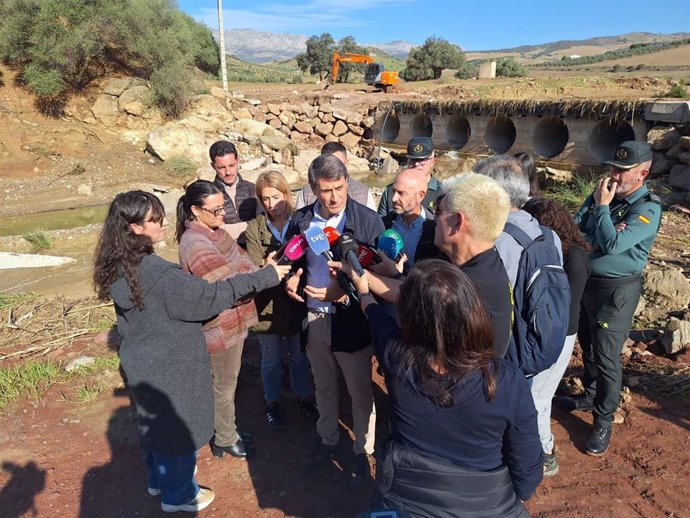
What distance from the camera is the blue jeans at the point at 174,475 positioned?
249 cm

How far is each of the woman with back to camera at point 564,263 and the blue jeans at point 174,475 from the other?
6.66 feet

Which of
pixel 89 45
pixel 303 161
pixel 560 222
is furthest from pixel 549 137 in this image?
pixel 89 45

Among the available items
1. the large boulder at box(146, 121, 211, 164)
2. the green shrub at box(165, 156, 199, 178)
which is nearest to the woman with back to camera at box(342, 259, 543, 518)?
the green shrub at box(165, 156, 199, 178)

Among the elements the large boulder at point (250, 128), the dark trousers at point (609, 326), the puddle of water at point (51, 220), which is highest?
the large boulder at point (250, 128)

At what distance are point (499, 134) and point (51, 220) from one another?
45.2 feet

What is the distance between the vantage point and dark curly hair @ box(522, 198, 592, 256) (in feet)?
8.09

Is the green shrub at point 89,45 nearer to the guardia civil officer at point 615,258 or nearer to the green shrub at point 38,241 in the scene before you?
the green shrub at point 38,241

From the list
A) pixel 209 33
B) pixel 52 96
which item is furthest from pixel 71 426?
pixel 209 33

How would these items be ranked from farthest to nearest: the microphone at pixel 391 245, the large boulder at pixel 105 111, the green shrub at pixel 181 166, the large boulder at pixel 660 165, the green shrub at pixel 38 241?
the large boulder at pixel 105 111 < the green shrub at pixel 181 166 < the large boulder at pixel 660 165 < the green shrub at pixel 38 241 < the microphone at pixel 391 245

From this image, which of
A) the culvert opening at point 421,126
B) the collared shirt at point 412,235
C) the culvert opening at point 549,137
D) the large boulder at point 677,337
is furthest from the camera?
the culvert opening at point 421,126

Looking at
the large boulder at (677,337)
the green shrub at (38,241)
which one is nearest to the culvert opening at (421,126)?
the green shrub at (38,241)

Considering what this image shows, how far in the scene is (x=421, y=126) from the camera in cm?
1906

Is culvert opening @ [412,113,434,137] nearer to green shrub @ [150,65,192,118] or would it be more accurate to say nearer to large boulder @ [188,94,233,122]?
large boulder @ [188,94,233,122]

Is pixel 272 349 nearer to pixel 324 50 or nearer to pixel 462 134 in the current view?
pixel 462 134
